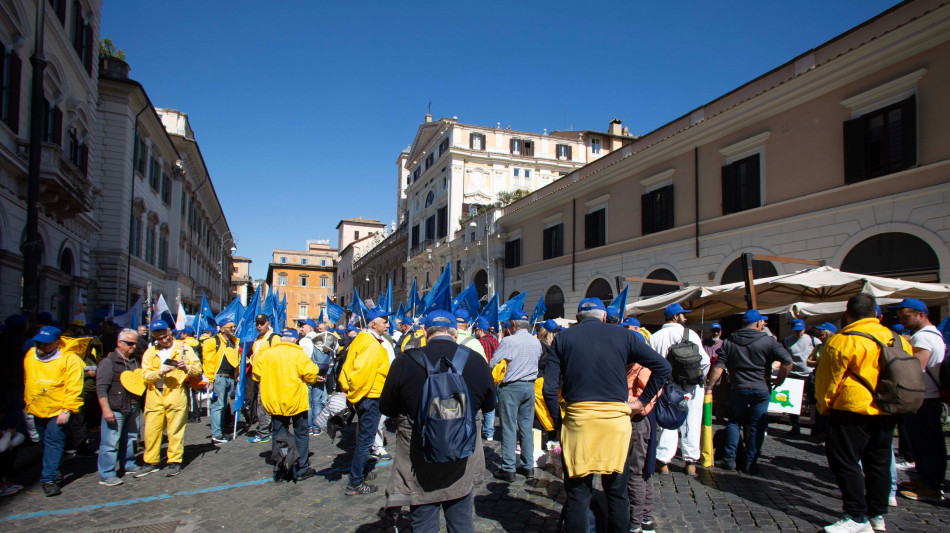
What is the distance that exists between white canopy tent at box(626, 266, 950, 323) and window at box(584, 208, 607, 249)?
10129 mm

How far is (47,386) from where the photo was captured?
5.88m

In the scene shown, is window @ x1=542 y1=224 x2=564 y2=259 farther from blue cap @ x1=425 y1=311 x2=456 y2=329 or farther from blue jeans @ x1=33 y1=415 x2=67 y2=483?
blue cap @ x1=425 y1=311 x2=456 y2=329

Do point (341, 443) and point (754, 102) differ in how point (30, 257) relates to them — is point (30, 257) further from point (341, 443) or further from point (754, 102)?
point (754, 102)

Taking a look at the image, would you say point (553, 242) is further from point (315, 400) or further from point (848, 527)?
point (848, 527)

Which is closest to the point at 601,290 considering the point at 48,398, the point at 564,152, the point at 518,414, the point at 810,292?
the point at 810,292

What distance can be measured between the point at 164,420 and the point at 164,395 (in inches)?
13.2

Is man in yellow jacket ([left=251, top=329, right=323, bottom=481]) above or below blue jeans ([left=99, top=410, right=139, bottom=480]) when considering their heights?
above

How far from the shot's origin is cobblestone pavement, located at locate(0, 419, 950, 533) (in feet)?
15.9

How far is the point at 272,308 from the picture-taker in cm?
1146

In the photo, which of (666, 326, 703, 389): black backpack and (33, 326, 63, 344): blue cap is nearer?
(666, 326, 703, 389): black backpack

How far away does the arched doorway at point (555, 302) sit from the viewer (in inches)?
938

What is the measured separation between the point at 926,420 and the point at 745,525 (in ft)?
6.79

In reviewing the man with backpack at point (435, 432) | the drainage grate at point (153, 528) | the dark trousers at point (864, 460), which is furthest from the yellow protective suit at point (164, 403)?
the dark trousers at point (864, 460)

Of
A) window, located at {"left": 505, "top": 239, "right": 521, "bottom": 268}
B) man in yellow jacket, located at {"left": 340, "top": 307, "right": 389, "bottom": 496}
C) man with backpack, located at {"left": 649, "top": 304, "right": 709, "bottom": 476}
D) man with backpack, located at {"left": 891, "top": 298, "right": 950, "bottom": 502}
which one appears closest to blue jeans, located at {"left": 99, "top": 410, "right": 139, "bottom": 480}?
man in yellow jacket, located at {"left": 340, "top": 307, "right": 389, "bottom": 496}
